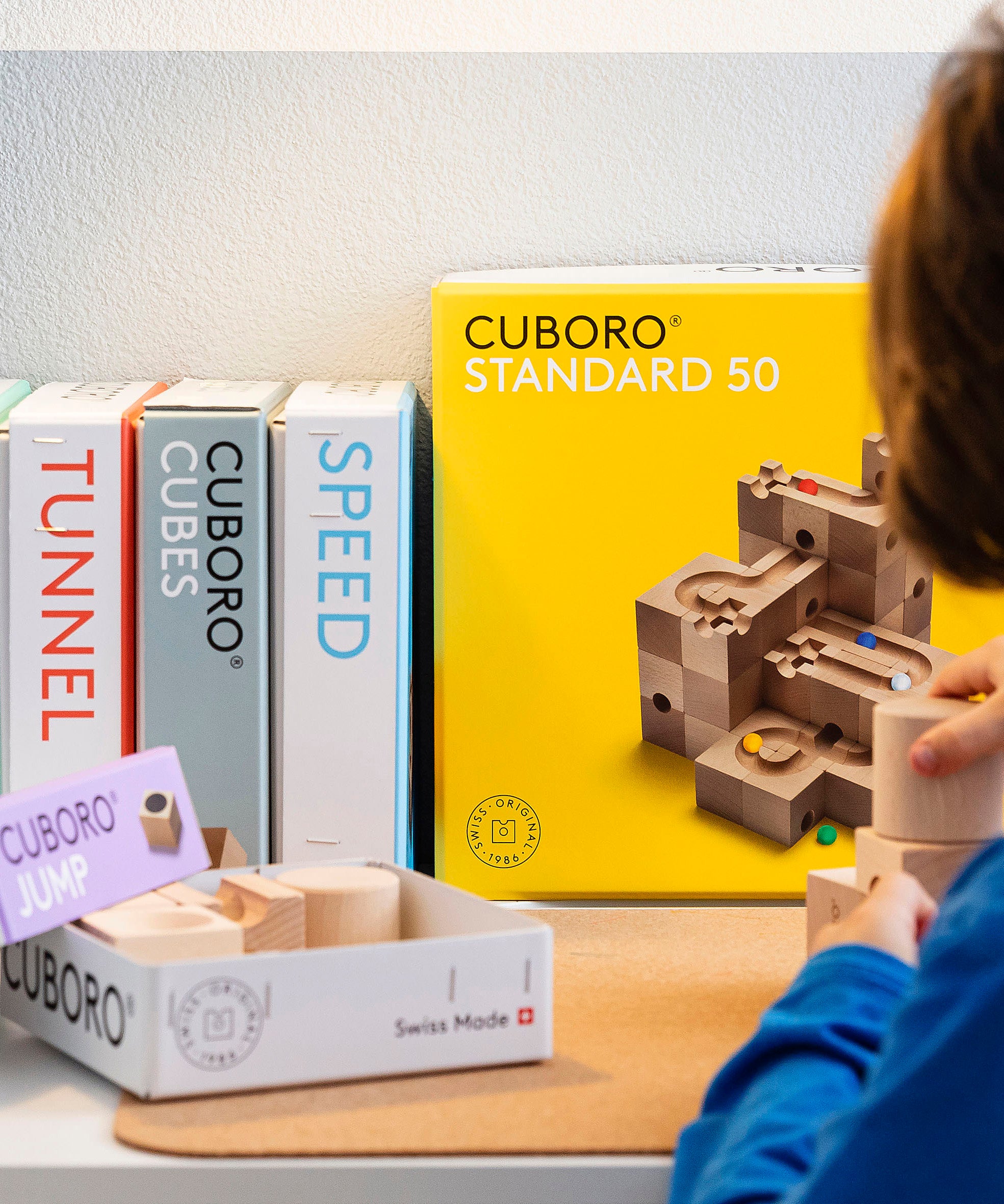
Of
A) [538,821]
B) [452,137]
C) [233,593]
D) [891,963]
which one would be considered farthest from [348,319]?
[891,963]

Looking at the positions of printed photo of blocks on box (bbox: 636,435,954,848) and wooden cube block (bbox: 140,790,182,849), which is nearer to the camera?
wooden cube block (bbox: 140,790,182,849)

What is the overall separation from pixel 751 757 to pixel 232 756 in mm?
321

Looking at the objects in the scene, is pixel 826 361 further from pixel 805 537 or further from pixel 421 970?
pixel 421 970

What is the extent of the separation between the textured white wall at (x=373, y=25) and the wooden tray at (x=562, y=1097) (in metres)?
0.62

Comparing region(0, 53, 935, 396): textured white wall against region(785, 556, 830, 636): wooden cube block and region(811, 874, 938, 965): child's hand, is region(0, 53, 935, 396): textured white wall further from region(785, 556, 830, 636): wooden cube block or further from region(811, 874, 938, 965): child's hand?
region(811, 874, 938, 965): child's hand

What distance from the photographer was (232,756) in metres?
0.76

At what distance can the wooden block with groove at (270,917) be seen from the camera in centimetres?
59

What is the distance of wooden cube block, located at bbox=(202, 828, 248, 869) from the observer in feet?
2.41

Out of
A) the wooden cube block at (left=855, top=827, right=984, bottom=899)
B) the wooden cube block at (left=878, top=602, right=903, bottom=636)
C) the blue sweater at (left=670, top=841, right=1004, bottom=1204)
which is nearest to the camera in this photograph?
the blue sweater at (left=670, top=841, right=1004, bottom=1204)

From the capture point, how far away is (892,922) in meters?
0.49

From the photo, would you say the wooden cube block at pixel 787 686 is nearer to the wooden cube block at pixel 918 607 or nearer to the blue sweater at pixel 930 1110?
the wooden cube block at pixel 918 607

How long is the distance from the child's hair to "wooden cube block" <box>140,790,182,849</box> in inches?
15.0

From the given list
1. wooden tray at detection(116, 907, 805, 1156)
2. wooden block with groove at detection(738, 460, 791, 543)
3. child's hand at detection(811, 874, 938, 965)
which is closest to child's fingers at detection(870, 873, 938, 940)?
child's hand at detection(811, 874, 938, 965)

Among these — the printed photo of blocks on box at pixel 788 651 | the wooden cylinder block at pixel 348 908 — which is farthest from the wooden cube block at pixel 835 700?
the wooden cylinder block at pixel 348 908
